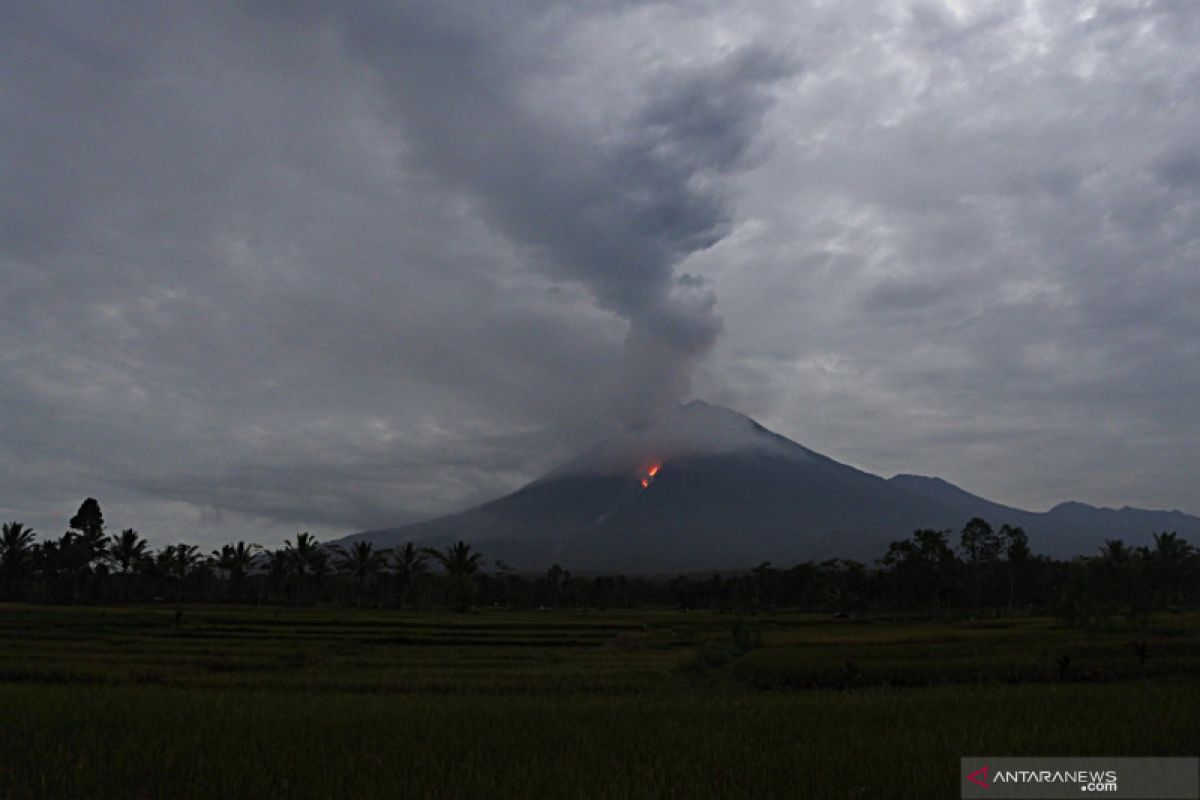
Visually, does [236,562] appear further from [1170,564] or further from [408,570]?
[1170,564]

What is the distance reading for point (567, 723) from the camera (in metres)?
12.7

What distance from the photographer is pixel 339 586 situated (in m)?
93.2

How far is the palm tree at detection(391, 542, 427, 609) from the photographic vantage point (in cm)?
8156

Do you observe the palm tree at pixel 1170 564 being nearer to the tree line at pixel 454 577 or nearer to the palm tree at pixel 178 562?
the tree line at pixel 454 577

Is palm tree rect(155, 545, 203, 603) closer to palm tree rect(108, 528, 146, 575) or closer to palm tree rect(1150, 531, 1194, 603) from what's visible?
palm tree rect(108, 528, 146, 575)

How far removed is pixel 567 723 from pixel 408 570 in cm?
7569

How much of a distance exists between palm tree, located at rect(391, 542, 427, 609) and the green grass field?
53.7 meters

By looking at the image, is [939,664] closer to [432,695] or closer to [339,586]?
[432,695]

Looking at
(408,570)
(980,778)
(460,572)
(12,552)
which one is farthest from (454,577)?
(980,778)

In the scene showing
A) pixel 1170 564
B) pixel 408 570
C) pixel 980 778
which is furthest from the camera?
pixel 408 570

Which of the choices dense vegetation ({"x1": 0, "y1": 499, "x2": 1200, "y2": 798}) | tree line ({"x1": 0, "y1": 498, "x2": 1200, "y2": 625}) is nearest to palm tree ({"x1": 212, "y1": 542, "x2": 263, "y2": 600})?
tree line ({"x1": 0, "y1": 498, "x2": 1200, "y2": 625})

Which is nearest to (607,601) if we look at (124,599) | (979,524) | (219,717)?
(979,524)

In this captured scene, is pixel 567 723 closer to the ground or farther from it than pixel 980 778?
closer to the ground

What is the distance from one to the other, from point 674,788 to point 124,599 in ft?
281
